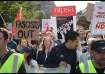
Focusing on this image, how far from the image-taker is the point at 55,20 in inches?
506

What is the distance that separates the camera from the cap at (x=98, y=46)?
4.96 meters

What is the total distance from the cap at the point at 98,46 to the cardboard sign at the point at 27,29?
741 centimetres

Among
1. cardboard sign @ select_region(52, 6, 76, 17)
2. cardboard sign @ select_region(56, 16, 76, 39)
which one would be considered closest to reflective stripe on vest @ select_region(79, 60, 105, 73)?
cardboard sign @ select_region(56, 16, 76, 39)

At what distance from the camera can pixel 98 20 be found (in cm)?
1054

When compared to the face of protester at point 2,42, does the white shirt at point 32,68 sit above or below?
above

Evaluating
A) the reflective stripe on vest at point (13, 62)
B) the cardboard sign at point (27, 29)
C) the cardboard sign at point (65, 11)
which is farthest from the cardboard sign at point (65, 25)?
the reflective stripe on vest at point (13, 62)

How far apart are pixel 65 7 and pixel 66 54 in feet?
22.8

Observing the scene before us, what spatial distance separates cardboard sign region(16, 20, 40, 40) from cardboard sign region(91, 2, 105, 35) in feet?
7.67

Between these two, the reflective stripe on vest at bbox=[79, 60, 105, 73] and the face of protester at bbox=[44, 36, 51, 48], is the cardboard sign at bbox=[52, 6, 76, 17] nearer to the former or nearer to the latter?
the face of protester at bbox=[44, 36, 51, 48]

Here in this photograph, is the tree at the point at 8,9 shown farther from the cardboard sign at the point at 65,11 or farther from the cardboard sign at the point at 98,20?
the cardboard sign at the point at 98,20

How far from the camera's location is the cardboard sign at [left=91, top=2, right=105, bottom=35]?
10398 millimetres

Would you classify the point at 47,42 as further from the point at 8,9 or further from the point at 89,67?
the point at 8,9

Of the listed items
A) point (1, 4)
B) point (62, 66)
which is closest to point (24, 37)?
point (62, 66)

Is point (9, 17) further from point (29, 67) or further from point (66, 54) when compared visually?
point (29, 67)
